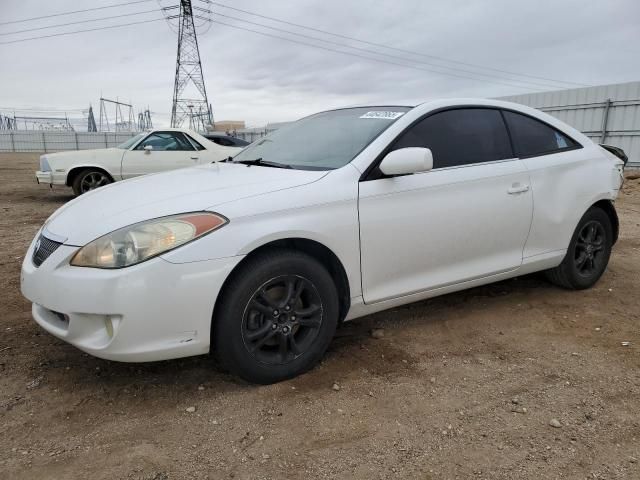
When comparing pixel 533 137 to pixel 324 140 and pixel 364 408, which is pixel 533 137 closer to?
pixel 324 140

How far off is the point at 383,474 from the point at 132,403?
1.29m

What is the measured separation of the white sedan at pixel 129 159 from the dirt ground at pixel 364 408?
20.4 feet

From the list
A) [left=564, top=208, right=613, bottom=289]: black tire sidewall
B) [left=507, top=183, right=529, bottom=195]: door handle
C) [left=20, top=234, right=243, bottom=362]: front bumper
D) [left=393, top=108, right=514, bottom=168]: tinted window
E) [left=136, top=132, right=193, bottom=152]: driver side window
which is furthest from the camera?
[left=136, top=132, right=193, bottom=152]: driver side window

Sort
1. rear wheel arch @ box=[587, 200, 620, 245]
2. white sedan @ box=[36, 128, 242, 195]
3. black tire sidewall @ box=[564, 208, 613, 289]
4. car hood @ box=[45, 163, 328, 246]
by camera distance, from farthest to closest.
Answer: white sedan @ box=[36, 128, 242, 195] < rear wheel arch @ box=[587, 200, 620, 245] < black tire sidewall @ box=[564, 208, 613, 289] < car hood @ box=[45, 163, 328, 246]

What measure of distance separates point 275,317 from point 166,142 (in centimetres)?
785

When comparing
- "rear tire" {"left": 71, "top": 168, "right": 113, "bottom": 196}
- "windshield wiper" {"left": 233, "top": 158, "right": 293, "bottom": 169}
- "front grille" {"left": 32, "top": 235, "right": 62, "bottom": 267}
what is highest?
"windshield wiper" {"left": 233, "top": 158, "right": 293, "bottom": 169}

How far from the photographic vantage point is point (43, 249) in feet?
8.66

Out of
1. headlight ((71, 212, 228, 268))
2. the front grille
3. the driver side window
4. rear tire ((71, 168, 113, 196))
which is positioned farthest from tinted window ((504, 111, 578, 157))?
rear tire ((71, 168, 113, 196))

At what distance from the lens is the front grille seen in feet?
8.36

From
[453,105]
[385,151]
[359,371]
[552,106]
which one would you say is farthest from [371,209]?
[552,106]

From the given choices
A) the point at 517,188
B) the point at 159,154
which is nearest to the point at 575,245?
the point at 517,188

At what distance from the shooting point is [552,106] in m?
15.9

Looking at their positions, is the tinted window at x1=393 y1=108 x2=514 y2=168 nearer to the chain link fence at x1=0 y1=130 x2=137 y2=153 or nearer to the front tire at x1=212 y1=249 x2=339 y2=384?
the front tire at x1=212 y1=249 x2=339 y2=384

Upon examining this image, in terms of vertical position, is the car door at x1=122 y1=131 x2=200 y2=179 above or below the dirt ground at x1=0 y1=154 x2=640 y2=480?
above
